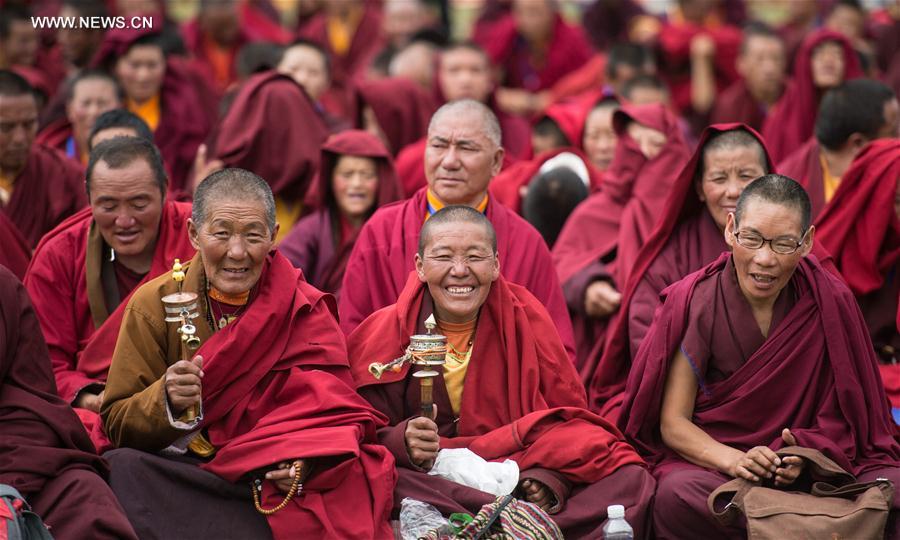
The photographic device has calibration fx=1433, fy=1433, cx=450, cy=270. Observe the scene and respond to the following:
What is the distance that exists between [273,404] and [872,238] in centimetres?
289

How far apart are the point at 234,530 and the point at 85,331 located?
1.33 metres

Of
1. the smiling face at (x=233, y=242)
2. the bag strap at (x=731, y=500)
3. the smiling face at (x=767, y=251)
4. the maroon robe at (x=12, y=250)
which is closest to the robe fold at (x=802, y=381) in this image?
the smiling face at (x=767, y=251)

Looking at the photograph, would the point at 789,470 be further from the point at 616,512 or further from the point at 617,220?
the point at 617,220

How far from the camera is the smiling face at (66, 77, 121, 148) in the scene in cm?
848

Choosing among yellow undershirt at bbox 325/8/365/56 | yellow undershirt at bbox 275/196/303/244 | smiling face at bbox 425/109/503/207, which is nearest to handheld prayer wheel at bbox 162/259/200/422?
smiling face at bbox 425/109/503/207

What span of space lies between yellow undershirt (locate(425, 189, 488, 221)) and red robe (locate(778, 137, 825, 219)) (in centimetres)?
186

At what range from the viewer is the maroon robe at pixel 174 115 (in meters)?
9.43

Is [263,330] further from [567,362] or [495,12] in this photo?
[495,12]

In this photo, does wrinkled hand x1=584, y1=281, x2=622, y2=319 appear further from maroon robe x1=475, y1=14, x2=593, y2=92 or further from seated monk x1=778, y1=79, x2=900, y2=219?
maroon robe x1=475, y1=14, x2=593, y2=92

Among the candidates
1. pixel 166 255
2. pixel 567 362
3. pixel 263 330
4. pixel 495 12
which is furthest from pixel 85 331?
pixel 495 12

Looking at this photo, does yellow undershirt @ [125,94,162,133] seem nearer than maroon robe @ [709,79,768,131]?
Yes

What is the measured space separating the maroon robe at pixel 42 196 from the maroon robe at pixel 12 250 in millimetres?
712

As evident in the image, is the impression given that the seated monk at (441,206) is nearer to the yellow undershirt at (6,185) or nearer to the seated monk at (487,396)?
the seated monk at (487,396)

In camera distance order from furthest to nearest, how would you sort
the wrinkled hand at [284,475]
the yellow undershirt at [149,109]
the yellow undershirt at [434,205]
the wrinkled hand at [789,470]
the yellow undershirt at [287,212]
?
1. the yellow undershirt at [149,109]
2. the yellow undershirt at [287,212]
3. the yellow undershirt at [434,205]
4. the wrinkled hand at [789,470]
5. the wrinkled hand at [284,475]
